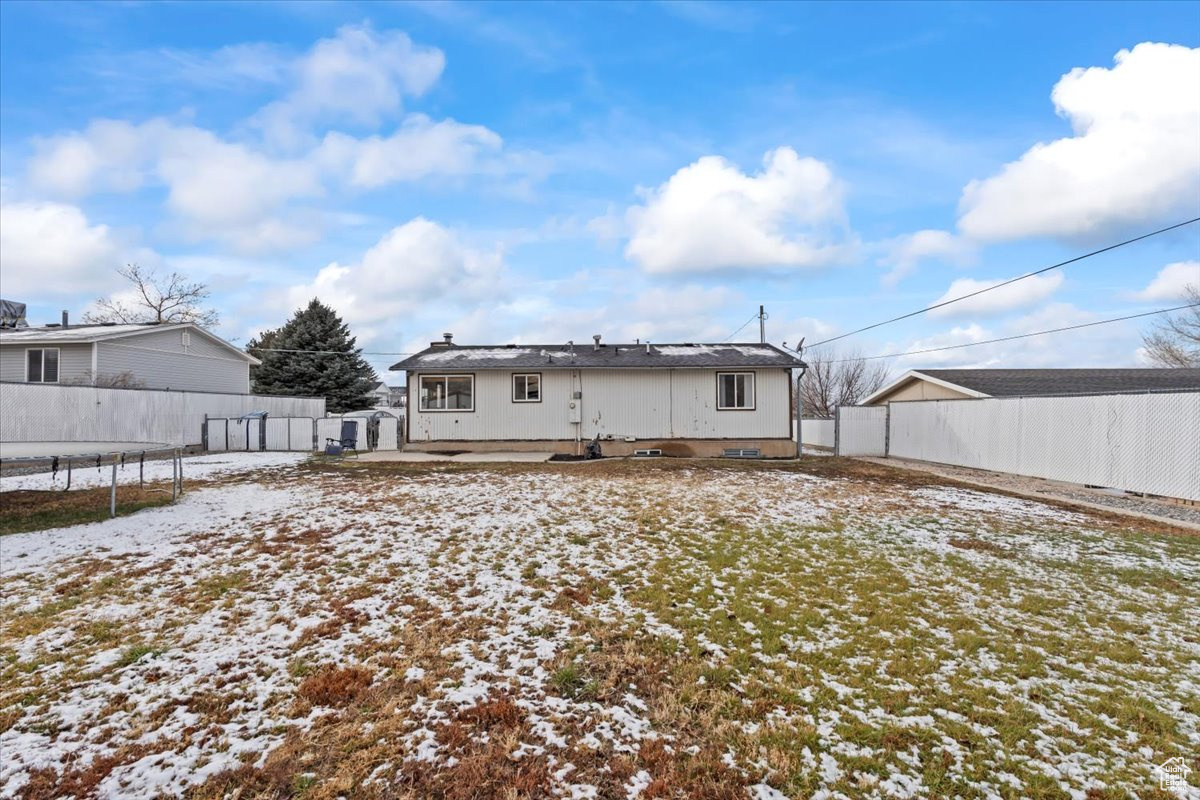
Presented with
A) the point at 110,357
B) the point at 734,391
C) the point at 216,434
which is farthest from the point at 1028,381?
the point at 110,357

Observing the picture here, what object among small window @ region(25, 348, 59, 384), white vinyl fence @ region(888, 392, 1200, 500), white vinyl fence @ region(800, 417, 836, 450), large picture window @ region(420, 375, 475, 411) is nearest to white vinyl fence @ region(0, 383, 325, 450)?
small window @ region(25, 348, 59, 384)

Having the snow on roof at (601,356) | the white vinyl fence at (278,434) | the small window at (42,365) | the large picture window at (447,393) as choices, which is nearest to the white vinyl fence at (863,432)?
the snow on roof at (601,356)

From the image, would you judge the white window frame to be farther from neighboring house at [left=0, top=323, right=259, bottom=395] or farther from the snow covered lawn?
neighboring house at [left=0, top=323, right=259, bottom=395]

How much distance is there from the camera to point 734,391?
694 inches

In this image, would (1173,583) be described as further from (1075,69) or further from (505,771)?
(1075,69)

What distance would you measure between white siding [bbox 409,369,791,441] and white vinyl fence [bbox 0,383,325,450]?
8216mm

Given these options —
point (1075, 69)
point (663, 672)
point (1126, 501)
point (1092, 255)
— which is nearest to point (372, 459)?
point (663, 672)

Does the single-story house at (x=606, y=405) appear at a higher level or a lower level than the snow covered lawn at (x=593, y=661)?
higher

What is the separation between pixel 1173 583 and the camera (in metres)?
5.27

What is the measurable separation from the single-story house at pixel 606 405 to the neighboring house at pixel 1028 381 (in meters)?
6.91

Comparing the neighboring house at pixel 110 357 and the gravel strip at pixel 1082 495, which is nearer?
the gravel strip at pixel 1082 495

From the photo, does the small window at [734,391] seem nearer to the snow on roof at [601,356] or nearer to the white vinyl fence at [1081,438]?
the snow on roof at [601,356]

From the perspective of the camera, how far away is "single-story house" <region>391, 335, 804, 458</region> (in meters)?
17.5

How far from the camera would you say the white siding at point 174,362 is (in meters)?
19.5
